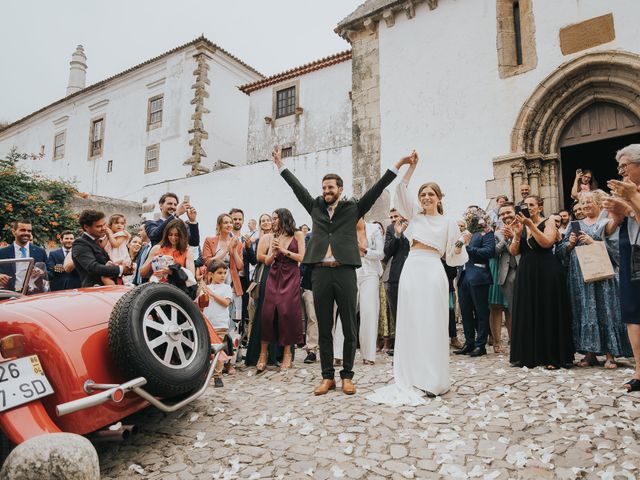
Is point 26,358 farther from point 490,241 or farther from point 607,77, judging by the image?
point 607,77

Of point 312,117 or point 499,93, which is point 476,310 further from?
point 312,117

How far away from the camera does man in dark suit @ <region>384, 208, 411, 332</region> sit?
21.3 ft

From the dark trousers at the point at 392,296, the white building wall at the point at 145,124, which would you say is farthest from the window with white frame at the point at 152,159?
the dark trousers at the point at 392,296

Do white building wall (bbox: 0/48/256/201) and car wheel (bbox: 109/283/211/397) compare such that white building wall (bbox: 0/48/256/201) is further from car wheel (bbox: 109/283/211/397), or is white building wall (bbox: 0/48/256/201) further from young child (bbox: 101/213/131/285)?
car wheel (bbox: 109/283/211/397)

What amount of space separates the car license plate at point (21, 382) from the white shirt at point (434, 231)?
333cm

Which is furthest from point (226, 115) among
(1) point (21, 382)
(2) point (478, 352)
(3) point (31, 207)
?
(1) point (21, 382)

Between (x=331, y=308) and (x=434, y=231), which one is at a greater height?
(x=434, y=231)

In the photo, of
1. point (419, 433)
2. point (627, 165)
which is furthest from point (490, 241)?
point (419, 433)

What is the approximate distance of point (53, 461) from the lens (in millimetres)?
2070

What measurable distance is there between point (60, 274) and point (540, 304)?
6.23 meters

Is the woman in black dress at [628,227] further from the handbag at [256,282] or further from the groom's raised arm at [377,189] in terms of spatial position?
the handbag at [256,282]

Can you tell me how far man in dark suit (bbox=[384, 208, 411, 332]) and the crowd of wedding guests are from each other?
0.02 meters

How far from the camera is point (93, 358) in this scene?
2.74m

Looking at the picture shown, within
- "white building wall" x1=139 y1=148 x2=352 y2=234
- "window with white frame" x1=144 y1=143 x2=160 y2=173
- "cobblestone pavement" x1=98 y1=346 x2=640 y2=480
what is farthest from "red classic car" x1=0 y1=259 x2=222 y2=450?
"window with white frame" x1=144 y1=143 x2=160 y2=173
